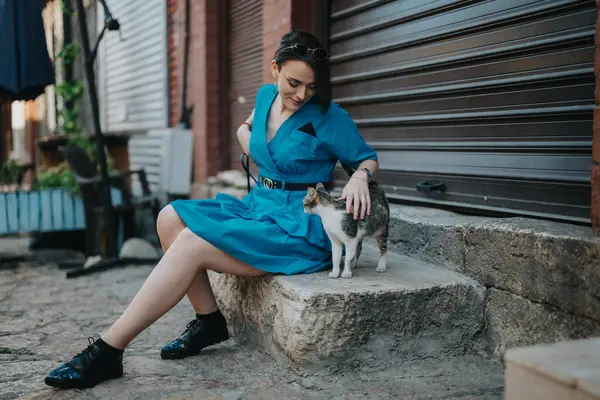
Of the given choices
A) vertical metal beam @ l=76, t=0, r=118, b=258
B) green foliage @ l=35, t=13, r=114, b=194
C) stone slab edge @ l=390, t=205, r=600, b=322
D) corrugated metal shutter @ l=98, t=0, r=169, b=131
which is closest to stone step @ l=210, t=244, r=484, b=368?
stone slab edge @ l=390, t=205, r=600, b=322

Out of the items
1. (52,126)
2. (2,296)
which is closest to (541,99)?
(2,296)

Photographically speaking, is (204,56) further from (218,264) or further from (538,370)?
(538,370)

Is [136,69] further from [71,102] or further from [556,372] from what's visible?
[556,372]

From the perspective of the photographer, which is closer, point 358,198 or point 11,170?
point 358,198

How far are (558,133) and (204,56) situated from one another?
502 cm

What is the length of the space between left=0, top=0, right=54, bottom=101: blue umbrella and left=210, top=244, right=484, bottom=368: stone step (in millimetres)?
4052

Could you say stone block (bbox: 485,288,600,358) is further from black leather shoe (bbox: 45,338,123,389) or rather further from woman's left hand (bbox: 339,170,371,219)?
black leather shoe (bbox: 45,338,123,389)

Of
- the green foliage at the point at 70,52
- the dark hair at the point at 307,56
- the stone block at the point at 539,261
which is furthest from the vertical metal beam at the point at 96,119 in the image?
the green foliage at the point at 70,52

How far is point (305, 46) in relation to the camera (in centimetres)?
291

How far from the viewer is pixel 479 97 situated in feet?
11.7

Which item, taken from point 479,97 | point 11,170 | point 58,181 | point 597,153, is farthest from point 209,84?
point 597,153

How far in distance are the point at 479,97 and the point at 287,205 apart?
1.25 metres

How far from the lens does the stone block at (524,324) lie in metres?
2.59

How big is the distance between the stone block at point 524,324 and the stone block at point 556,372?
0.77m
